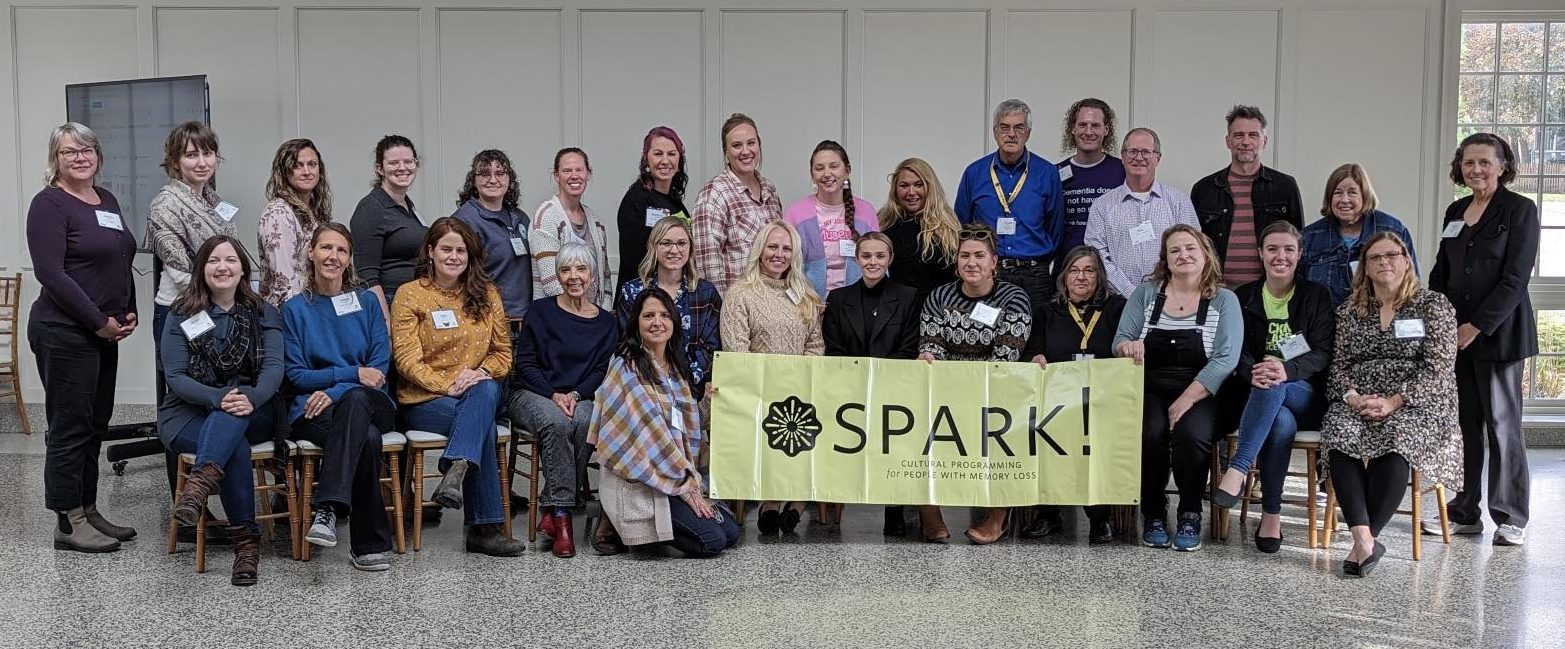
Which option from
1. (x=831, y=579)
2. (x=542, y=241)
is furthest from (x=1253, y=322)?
(x=542, y=241)

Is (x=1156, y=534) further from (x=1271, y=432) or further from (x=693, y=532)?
(x=693, y=532)

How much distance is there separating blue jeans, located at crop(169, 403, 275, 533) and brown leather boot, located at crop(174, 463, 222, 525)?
26mm

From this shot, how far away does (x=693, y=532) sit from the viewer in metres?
4.35

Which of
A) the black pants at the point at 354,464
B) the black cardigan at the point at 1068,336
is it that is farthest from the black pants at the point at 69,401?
the black cardigan at the point at 1068,336

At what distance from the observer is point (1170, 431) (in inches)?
181

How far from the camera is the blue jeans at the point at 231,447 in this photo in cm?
408

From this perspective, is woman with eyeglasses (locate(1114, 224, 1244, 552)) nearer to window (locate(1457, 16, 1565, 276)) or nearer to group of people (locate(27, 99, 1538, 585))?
group of people (locate(27, 99, 1538, 585))

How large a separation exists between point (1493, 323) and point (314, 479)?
14.2ft

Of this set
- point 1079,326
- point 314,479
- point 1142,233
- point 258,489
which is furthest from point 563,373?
point 1142,233

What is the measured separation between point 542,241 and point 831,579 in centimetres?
188

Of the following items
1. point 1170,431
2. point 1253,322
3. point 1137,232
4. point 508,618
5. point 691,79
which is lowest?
point 508,618

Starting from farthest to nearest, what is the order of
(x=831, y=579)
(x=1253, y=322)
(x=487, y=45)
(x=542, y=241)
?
(x=487, y=45), (x=542, y=241), (x=1253, y=322), (x=831, y=579)

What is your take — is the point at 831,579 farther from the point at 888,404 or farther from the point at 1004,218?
the point at 1004,218

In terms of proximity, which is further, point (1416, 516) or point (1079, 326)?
point (1079, 326)
